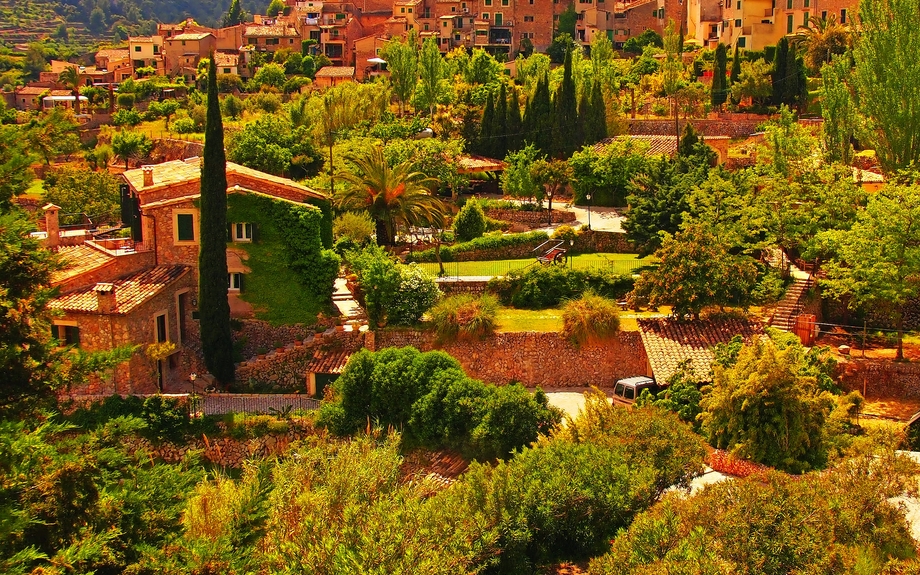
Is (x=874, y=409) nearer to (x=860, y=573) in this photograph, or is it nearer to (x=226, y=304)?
(x=860, y=573)

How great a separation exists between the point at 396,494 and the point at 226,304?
1279cm

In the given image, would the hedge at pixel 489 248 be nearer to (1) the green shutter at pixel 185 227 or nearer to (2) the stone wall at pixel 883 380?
(1) the green shutter at pixel 185 227

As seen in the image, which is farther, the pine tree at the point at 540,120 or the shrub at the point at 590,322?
the pine tree at the point at 540,120

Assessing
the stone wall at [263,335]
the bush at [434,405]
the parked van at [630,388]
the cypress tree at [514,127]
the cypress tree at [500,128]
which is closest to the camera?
the bush at [434,405]

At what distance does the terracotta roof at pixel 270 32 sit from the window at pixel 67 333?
251ft

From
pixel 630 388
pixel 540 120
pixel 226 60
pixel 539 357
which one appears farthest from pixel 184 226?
pixel 226 60

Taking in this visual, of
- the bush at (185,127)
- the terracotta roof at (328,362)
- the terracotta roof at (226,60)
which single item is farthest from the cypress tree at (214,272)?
the terracotta roof at (226,60)

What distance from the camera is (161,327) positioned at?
32719 mm

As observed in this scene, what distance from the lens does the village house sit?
30859mm

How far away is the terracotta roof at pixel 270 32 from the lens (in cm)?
10388

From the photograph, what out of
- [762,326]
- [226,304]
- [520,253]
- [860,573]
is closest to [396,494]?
[860,573]

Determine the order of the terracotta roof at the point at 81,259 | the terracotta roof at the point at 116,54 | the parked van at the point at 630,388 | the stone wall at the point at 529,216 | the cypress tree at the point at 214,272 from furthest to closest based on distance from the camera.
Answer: the terracotta roof at the point at 116,54, the stone wall at the point at 529,216, the cypress tree at the point at 214,272, the terracotta roof at the point at 81,259, the parked van at the point at 630,388

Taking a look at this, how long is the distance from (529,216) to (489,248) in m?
6.50

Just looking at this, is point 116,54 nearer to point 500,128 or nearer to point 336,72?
point 336,72
